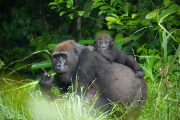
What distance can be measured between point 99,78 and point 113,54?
1.79ft

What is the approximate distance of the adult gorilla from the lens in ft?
9.29

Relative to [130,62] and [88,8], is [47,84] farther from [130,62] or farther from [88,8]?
[88,8]

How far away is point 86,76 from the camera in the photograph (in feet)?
9.28

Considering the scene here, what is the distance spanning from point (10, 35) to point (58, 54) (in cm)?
246

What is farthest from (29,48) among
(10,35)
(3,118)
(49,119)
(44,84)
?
(49,119)

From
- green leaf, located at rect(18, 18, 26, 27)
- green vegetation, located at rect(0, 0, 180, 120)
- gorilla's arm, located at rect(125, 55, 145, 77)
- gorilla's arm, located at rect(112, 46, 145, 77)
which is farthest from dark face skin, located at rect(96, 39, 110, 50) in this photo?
green leaf, located at rect(18, 18, 26, 27)

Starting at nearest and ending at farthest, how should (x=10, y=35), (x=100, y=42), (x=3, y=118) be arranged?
(x=3, y=118) → (x=100, y=42) → (x=10, y=35)

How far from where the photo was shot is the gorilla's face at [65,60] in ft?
9.32

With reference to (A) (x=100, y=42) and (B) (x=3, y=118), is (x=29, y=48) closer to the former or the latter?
(A) (x=100, y=42)

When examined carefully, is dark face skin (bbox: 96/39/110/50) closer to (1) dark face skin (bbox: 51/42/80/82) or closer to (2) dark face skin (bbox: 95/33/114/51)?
(2) dark face skin (bbox: 95/33/114/51)

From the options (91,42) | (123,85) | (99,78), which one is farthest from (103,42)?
(123,85)

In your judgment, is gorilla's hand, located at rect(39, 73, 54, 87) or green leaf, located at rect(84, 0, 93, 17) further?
green leaf, located at rect(84, 0, 93, 17)

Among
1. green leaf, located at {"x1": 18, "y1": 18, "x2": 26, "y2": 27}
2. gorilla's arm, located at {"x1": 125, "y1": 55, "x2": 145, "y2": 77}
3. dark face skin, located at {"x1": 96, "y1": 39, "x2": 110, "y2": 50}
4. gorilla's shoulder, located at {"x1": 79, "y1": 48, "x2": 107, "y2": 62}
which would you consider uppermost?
green leaf, located at {"x1": 18, "y1": 18, "x2": 26, "y2": 27}

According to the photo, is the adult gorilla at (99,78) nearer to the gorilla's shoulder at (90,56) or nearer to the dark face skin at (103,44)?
the gorilla's shoulder at (90,56)
